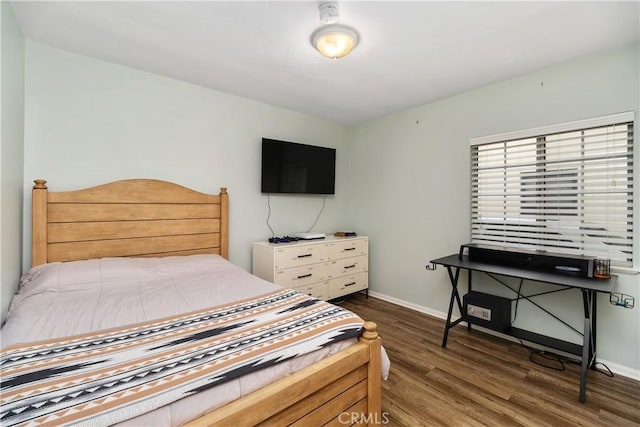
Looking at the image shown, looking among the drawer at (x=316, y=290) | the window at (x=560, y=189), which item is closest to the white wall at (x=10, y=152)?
the drawer at (x=316, y=290)

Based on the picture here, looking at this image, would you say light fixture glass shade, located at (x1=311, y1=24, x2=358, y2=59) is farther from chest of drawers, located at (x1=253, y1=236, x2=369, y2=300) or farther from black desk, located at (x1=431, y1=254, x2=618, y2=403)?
black desk, located at (x1=431, y1=254, x2=618, y2=403)

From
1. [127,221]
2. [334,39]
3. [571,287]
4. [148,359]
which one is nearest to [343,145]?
[334,39]

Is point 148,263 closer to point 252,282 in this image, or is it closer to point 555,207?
point 252,282

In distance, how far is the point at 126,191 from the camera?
2.43m

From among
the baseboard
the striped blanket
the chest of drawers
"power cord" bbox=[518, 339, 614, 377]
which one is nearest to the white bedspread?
the striped blanket

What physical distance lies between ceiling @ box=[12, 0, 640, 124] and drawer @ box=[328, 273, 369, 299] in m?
2.22

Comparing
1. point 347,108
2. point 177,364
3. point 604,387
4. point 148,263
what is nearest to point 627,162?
point 604,387

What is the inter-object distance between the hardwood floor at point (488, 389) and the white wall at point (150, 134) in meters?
2.00

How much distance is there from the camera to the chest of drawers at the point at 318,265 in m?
2.98

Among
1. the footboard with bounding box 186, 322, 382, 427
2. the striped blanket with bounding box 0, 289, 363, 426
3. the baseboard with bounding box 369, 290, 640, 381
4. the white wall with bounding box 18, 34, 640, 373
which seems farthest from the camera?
the white wall with bounding box 18, 34, 640, 373

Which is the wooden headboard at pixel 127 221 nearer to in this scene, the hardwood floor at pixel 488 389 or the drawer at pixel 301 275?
the drawer at pixel 301 275

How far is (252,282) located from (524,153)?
268 centimetres

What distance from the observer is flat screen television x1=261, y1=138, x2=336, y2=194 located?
3305 millimetres

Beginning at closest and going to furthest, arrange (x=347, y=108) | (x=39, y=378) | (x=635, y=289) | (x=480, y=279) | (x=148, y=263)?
(x=39, y=378)
(x=635, y=289)
(x=148, y=263)
(x=480, y=279)
(x=347, y=108)
